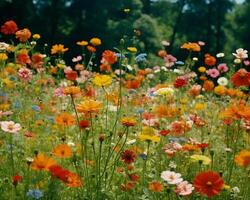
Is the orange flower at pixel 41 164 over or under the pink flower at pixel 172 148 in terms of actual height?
over

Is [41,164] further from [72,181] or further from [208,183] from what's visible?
[208,183]

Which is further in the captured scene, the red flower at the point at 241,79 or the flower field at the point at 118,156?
the red flower at the point at 241,79

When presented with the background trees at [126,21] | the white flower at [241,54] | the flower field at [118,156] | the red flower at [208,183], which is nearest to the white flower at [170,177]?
the flower field at [118,156]

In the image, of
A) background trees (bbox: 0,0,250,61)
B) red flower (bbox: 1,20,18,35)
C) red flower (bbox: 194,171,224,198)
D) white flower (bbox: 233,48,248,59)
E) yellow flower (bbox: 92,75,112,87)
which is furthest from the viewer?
background trees (bbox: 0,0,250,61)

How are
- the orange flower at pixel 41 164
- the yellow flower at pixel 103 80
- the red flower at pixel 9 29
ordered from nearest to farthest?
the orange flower at pixel 41 164 → the yellow flower at pixel 103 80 → the red flower at pixel 9 29

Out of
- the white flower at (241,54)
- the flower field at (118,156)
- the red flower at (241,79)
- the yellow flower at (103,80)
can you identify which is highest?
the white flower at (241,54)

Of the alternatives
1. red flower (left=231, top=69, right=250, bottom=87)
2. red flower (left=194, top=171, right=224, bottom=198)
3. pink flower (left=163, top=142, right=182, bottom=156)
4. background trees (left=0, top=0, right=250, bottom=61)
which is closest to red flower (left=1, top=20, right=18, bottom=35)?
pink flower (left=163, top=142, right=182, bottom=156)

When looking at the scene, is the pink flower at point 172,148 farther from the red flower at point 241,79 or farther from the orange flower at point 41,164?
the orange flower at point 41,164

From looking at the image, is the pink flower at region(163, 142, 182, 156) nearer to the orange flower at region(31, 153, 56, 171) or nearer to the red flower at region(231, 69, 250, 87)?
the red flower at region(231, 69, 250, 87)

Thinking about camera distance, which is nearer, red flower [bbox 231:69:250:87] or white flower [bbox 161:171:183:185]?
white flower [bbox 161:171:183:185]

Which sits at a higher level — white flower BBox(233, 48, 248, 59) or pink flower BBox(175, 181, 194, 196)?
white flower BBox(233, 48, 248, 59)

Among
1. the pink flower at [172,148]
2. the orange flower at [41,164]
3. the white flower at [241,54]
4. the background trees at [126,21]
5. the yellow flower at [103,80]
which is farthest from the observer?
the background trees at [126,21]

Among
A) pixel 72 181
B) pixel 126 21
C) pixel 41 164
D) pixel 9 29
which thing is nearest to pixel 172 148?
pixel 72 181

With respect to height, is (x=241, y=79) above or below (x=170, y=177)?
above
